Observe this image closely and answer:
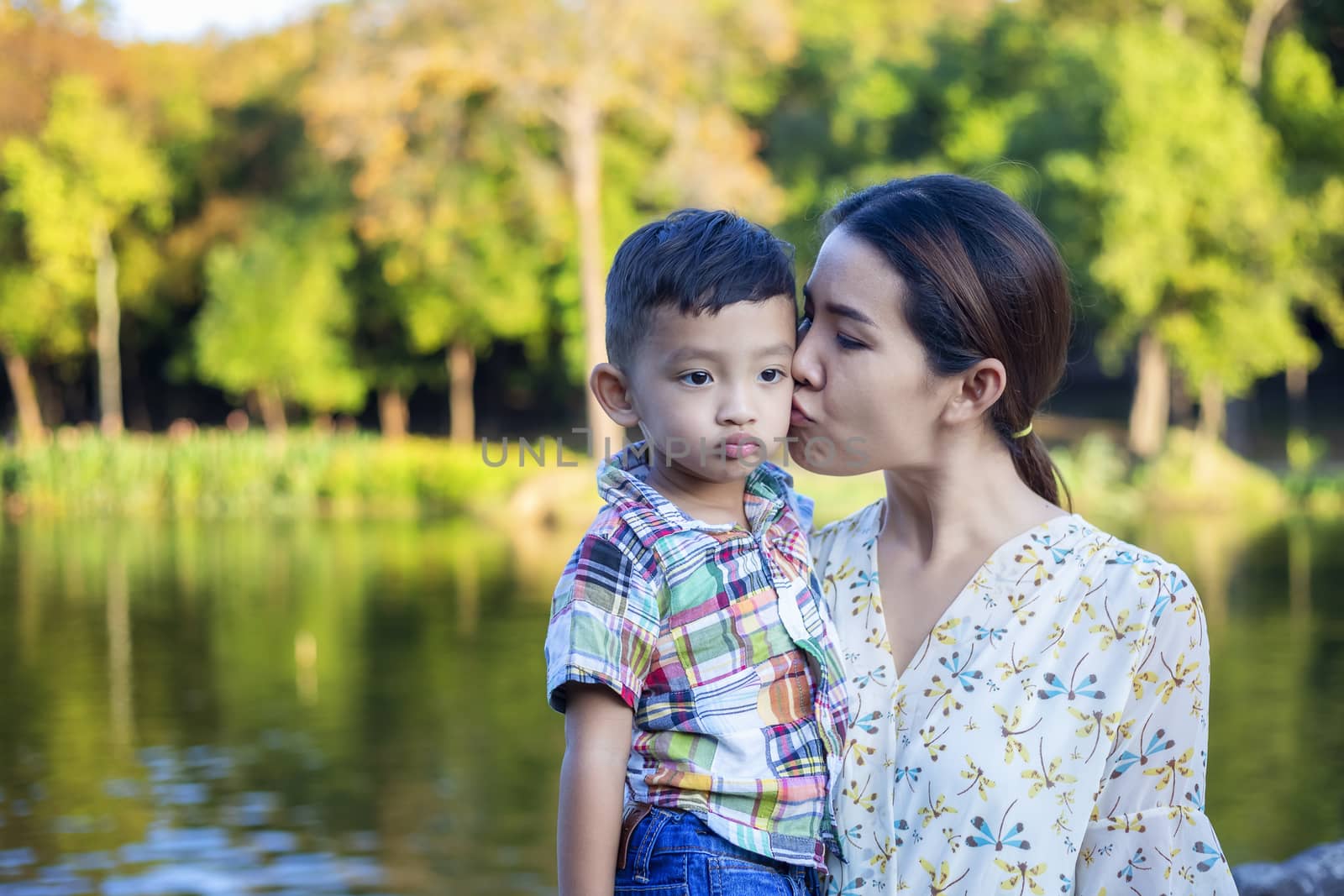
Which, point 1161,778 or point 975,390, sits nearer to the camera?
point 1161,778

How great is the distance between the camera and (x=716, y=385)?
1699 millimetres

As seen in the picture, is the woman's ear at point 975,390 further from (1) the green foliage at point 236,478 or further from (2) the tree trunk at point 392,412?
(2) the tree trunk at point 392,412

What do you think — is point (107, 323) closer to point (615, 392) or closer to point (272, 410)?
point (272, 410)

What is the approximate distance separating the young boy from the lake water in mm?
4887

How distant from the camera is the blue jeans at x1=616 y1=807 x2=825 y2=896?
1.66 meters

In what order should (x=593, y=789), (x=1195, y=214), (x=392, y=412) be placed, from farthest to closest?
1. (x=392, y=412)
2. (x=1195, y=214)
3. (x=593, y=789)

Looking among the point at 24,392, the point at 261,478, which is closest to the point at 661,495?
the point at 261,478

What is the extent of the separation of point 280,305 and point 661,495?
22919 mm

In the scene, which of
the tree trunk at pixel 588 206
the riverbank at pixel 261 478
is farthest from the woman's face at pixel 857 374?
the tree trunk at pixel 588 206

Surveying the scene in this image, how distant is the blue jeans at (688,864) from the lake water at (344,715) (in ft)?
16.0

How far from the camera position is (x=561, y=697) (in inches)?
65.8

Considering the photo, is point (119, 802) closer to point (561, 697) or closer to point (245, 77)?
point (561, 697)

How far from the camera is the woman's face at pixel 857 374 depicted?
180cm

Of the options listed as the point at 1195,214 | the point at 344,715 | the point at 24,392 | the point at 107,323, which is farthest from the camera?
the point at 24,392
